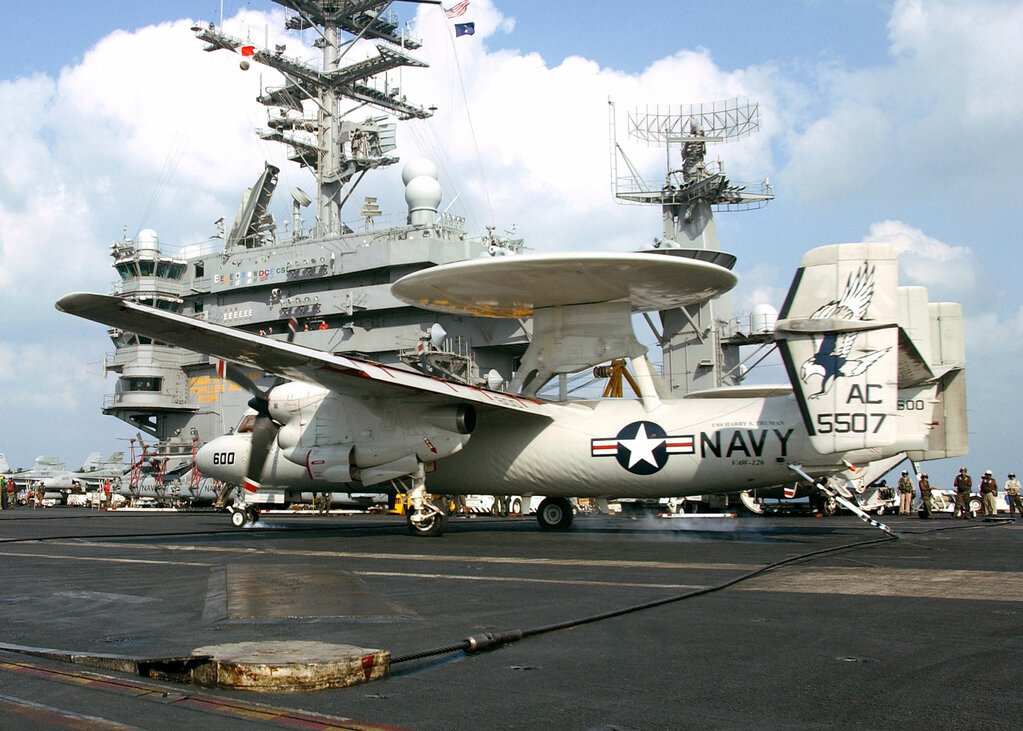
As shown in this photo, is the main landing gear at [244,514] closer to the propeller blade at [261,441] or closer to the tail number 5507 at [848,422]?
the propeller blade at [261,441]

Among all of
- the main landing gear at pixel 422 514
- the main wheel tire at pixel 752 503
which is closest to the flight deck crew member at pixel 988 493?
the main wheel tire at pixel 752 503

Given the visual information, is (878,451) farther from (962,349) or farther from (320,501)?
(320,501)

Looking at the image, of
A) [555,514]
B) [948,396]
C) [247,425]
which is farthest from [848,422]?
[247,425]

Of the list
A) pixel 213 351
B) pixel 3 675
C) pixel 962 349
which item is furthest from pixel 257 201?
pixel 3 675

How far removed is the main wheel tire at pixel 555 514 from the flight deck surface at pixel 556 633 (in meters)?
7.60

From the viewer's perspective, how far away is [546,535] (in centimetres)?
2039

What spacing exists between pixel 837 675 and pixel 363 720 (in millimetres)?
3187

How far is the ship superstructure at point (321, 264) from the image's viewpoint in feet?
147

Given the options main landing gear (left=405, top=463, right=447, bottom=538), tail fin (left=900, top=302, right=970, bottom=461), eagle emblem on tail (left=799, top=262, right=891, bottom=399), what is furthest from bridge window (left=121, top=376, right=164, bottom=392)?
eagle emblem on tail (left=799, top=262, right=891, bottom=399)

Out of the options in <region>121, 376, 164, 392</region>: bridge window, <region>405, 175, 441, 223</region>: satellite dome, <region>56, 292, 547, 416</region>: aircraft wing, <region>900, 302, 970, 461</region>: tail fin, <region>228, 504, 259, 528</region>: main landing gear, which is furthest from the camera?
<region>121, 376, 164, 392</region>: bridge window

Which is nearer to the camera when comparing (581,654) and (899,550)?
(581,654)

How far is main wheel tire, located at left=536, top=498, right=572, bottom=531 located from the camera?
22672 millimetres

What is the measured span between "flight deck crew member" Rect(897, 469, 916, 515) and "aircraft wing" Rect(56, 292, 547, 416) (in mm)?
21003

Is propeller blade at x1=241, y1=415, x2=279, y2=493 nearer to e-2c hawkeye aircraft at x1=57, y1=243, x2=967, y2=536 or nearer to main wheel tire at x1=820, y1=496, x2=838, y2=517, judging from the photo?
e-2c hawkeye aircraft at x1=57, y1=243, x2=967, y2=536
